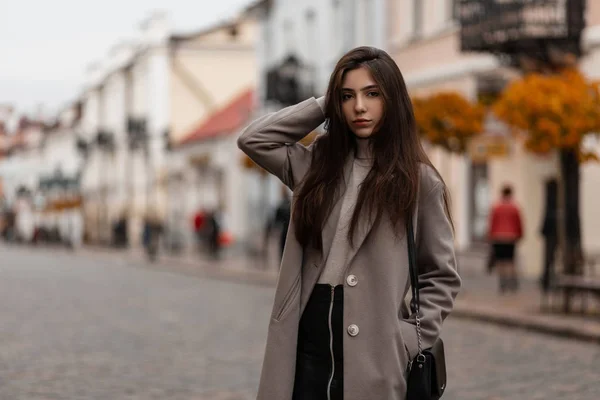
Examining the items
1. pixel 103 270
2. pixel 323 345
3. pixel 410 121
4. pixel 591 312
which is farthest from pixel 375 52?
pixel 103 270

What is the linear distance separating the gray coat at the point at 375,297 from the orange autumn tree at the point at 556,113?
45.9 ft

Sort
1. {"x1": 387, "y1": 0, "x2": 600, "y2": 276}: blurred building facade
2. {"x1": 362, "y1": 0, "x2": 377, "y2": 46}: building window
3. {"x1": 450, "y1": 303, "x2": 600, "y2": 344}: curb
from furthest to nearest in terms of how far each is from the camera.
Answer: {"x1": 362, "y1": 0, "x2": 377, "y2": 46}: building window
{"x1": 387, "y1": 0, "x2": 600, "y2": 276}: blurred building facade
{"x1": 450, "y1": 303, "x2": 600, "y2": 344}: curb

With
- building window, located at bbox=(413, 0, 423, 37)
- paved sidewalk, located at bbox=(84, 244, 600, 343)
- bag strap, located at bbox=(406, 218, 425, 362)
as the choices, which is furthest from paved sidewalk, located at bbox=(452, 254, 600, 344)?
bag strap, located at bbox=(406, 218, 425, 362)

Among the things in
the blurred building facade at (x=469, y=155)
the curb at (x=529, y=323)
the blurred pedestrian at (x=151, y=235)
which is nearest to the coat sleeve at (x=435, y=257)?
the curb at (x=529, y=323)

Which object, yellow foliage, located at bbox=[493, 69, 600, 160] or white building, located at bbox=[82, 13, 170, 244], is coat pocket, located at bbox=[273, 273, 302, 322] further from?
white building, located at bbox=[82, 13, 170, 244]

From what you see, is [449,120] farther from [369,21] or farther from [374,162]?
[374,162]

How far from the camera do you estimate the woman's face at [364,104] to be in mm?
4012

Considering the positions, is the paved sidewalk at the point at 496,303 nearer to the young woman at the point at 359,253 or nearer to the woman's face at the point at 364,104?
the young woman at the point at 359,253

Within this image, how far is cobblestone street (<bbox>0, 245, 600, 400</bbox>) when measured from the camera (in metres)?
10.2

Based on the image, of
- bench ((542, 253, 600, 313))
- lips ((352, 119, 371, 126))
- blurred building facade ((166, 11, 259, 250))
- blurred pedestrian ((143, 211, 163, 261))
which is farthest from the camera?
blurred building facade ((166, 11, 259, 250))

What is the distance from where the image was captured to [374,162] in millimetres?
4066

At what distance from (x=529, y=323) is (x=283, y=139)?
12.0 metres

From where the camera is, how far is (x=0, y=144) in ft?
548

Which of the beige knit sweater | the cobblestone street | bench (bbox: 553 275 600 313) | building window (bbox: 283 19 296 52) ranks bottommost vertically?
the cobblestone street
